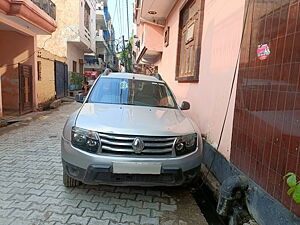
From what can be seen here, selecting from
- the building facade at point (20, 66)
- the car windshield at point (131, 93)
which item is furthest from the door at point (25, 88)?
the car windshield at point (131, 93)

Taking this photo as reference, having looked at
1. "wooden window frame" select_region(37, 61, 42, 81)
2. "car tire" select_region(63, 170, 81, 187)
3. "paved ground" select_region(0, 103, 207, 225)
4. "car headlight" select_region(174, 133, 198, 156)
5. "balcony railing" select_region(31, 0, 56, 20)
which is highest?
"balcony railing" select_region(31, 0, 56, 20)

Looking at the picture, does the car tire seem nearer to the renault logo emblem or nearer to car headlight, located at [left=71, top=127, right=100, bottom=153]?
car headlight, located at [left=71, top=127, right=100, bottom=153]

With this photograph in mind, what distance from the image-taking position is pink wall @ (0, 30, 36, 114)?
971 cm

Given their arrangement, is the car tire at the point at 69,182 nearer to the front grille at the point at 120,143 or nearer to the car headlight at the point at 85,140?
the car headlight at the point at 85,140

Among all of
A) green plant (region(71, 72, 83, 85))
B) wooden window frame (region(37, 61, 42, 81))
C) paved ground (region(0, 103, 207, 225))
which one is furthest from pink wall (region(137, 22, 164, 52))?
paved ground (region(0, 103, 207, 225))

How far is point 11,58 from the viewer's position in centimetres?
985

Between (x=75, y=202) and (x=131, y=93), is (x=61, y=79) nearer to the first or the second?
(x=131, y=93)

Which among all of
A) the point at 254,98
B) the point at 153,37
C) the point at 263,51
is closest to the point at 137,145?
the point at 254,98

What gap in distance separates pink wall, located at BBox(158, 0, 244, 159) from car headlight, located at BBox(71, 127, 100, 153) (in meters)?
1.96

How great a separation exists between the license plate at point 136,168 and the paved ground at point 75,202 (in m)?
0.53

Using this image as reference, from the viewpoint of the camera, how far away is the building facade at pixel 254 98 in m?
2.16

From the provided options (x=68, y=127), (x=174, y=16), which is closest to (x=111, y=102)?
(x=68, y=127)

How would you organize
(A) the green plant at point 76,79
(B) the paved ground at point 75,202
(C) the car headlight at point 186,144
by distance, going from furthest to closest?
(A) the green plant at point 76,79
(C) the car headlight at point 186,144
(B) the paved ground at point 75,202

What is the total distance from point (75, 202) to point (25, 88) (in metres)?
8.21
